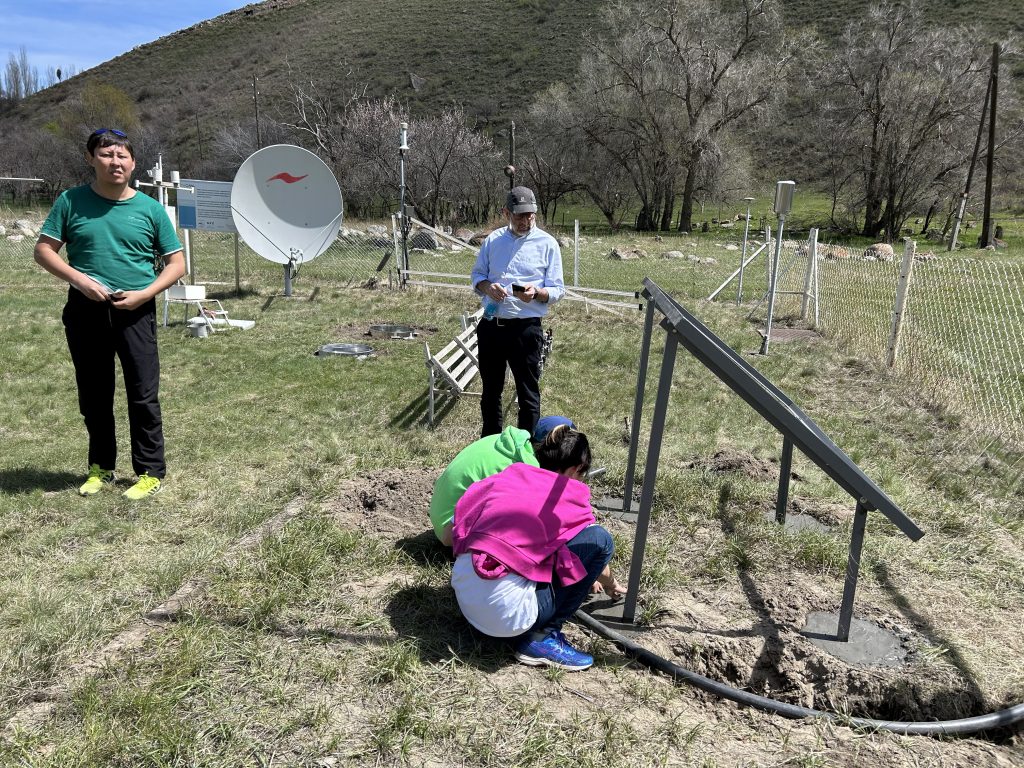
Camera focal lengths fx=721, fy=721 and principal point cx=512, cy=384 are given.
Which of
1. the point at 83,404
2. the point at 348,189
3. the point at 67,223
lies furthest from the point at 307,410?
the point at 348,189

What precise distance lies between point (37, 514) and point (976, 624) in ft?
15.6

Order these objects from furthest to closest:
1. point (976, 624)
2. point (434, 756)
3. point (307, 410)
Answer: point (307, 410) → point (976, 624) → point (434, 756)

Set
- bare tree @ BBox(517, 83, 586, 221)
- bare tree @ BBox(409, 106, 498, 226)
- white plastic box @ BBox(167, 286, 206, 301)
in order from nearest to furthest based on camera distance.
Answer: white plastic box @ BBox(167, 286, 206, 301)
bare tree @ BBox(409, 106, 498, 226)
bare tree @ BBox(517, 83, 586, 221)

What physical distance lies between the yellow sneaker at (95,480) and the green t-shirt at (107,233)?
3.81 feet

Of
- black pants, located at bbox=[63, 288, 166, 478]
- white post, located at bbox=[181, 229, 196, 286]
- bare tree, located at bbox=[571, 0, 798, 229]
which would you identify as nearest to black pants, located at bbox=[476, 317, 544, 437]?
black pants, located at bbox=[63, 288, 166, 478]

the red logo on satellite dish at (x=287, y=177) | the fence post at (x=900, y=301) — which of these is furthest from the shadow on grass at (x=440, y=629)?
the red logo on satellite dish at (x=287, y=177)

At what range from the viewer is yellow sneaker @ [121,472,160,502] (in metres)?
4.21

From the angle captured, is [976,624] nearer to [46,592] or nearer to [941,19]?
[46,592]

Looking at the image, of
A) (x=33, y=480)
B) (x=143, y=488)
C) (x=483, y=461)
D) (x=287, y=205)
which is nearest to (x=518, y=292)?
(x=483, y=461)

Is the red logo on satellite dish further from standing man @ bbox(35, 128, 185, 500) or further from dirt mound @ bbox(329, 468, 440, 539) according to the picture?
dirt mound @ bbox(329, 468, 440, 539)

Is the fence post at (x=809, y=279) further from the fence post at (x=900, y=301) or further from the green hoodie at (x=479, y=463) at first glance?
the green hoodie at (x=479, y=463)

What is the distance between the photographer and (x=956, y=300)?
13359 millimetres

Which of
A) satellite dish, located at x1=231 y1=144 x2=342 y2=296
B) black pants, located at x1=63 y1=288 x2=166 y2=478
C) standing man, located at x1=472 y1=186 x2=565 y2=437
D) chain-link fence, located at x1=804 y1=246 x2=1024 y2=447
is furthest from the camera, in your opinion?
satellite dish, located at x1=231 y1=144 x2=342 y2=296

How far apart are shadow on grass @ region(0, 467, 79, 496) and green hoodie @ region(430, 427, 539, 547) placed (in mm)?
2647
